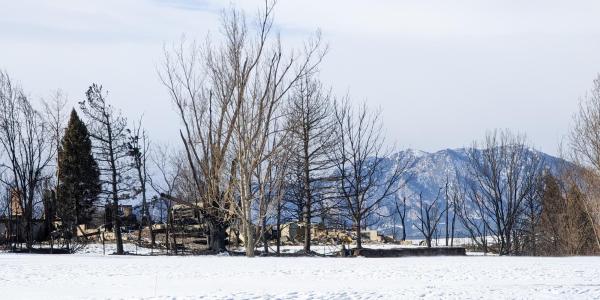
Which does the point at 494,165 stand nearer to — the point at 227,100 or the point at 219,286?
the point at 227,100

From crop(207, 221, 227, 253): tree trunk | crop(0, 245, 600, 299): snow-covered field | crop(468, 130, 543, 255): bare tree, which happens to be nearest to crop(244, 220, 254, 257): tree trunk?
crop(207, 221, 227, 253): tree trunk

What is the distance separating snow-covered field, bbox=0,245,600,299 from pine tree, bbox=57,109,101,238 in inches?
984

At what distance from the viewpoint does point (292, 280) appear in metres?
16.5

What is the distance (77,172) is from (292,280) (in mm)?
36740

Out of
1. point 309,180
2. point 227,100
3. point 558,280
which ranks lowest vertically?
point 558,280

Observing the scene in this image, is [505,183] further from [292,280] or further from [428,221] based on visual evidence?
[292,280]

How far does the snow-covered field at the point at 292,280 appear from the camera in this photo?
13898 millimetres

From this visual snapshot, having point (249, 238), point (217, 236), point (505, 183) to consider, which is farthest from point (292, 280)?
point (505, 183)

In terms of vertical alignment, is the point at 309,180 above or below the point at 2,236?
above

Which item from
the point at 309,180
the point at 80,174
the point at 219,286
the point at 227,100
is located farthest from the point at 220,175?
the point at 80,174

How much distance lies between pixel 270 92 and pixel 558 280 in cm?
1365

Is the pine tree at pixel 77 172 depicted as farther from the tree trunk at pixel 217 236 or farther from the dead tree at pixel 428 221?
the dead tree at pixel 428 221

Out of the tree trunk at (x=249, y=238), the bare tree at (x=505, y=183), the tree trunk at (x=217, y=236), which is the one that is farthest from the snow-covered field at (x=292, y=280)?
the bare tree at (x=505, y=183)

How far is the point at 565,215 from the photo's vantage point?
42000 millimetres
